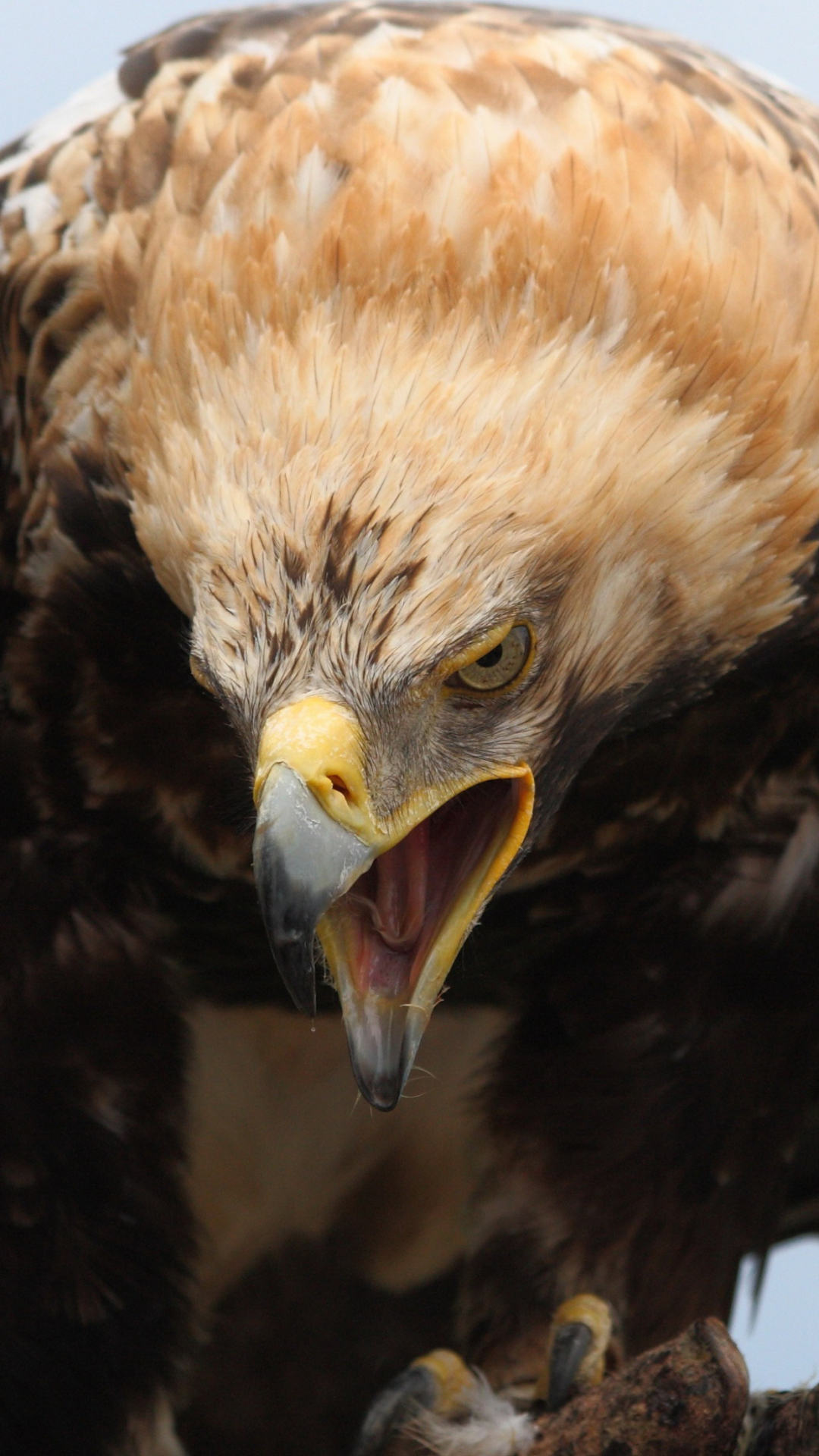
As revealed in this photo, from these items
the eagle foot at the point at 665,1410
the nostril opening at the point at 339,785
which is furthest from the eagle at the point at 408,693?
the eagle foot at the point at 665,1410

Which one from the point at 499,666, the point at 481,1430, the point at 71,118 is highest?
the point at 71,118

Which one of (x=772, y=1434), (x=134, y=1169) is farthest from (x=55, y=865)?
(x=772, y=1434)

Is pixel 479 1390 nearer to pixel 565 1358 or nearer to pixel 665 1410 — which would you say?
pixel 565 1358

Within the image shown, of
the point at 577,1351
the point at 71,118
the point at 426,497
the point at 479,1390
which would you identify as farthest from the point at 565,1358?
the point at 71,118

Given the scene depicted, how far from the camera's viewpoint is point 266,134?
274 cm

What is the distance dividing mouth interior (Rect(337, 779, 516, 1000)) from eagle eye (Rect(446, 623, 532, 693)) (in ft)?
0.47

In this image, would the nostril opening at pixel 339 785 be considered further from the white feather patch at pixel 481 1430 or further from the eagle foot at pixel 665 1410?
the white feather patch at pixel 481 1430

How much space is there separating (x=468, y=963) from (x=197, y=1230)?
78 cm

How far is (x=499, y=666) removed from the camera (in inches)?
93.1

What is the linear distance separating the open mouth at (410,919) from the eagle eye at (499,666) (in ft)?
0.44

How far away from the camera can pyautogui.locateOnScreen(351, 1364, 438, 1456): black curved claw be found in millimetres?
3594

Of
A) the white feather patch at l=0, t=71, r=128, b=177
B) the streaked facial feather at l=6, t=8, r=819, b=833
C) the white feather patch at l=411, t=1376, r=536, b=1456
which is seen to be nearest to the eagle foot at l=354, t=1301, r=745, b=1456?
the white feather patch at l=411, t=1376, r=536, b=1456

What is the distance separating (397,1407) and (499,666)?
1.83m

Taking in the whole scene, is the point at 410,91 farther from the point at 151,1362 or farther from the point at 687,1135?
the point at 151,1362
